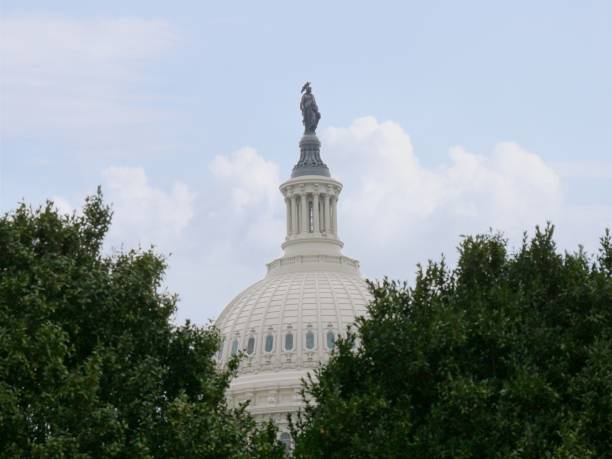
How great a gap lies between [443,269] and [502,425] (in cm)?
598

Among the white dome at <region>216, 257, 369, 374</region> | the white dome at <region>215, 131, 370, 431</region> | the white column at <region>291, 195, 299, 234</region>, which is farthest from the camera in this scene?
the white column at <region>291, 195, 299, 234</region>

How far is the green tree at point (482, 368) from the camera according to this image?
3903 cm

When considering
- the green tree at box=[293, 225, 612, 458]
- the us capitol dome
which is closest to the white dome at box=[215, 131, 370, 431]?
the us capitol dome

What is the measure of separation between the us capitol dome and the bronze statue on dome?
12 centimetres

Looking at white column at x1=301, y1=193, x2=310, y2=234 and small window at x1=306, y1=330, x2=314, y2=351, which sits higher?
white column at x1=301, y1=193, x2=310, y2=234

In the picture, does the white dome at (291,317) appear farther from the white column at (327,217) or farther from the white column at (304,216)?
the white column at (327,217)

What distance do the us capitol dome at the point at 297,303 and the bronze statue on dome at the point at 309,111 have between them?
0.12 meters

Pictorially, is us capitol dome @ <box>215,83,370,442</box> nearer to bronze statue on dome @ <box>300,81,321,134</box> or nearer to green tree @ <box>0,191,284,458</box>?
bronze statue on dome @ <box>300,81,321,134</box>

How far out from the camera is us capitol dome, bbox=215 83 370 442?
156 m

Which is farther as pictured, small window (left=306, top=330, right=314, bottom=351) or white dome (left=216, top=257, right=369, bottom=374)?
small window (left=306, top=330, right=314, bottom=351)

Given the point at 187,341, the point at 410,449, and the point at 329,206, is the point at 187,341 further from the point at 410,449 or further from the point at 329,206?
the point at 329,206

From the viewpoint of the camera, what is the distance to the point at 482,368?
40750 mm

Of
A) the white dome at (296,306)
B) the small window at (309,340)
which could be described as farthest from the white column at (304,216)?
the small window at (309,340)

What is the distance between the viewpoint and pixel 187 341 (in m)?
42.3
